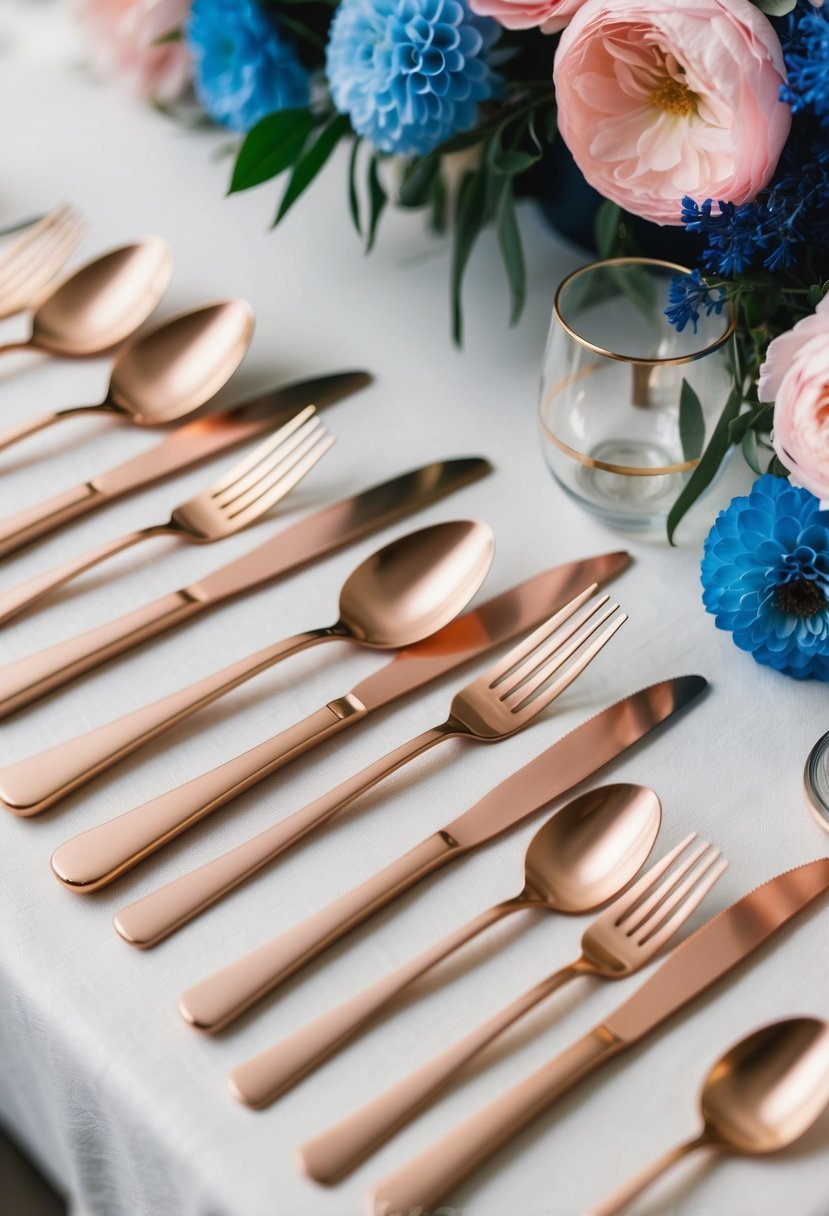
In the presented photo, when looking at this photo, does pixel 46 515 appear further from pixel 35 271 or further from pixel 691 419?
pixel 691 419

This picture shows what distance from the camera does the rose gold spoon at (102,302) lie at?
83 centimetres

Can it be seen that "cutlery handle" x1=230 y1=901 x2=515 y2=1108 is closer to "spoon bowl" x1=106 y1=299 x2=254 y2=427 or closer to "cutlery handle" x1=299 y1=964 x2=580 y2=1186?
"cutlery handle" x1=299 y1=964 x2=580 y2=1186

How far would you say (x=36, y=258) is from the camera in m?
0.89

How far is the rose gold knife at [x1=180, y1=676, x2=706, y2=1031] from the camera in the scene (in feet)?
1.62

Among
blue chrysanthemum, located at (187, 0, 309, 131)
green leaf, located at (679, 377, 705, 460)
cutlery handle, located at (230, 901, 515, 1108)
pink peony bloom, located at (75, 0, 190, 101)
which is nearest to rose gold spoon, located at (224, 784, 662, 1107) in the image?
cutlery handle, located at (230, 901, 515, 1108)

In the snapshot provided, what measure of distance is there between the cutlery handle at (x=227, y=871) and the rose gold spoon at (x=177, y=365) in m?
0.32

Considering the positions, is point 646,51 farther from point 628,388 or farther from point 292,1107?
point 292,1107

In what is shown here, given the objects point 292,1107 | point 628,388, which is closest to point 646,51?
point 628,388

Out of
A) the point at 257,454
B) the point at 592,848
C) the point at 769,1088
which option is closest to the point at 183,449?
the point at 257,454

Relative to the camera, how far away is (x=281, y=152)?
0.83 metres

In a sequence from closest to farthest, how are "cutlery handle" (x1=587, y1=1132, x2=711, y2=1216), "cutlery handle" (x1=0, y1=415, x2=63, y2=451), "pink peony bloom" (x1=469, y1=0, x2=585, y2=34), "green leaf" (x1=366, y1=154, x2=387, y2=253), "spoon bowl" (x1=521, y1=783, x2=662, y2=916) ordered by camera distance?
1. "cutlery handle" (x1=587, y1=1132, x2=711, y2=1216)
2. "spoon bowl" (x1=521, y1=783, x2=662, y2=916)
3. "pink peony bloom" (x1=469, y1=0, x2=585, y2=34)
4. "cutlery handle" (x1=0, y1=415, x2=63, y2=451)
5. "green leaf" (x1=366, y1=154, x2=387, y2=253)

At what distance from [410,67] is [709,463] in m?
0.31

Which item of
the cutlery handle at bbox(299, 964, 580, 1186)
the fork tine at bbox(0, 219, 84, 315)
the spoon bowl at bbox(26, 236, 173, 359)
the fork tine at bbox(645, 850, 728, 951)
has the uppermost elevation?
the fork tine at bbox(0, 219, 84, 315)

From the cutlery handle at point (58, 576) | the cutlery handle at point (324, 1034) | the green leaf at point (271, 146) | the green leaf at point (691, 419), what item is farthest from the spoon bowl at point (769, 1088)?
the green leaf at point (271, 146)
